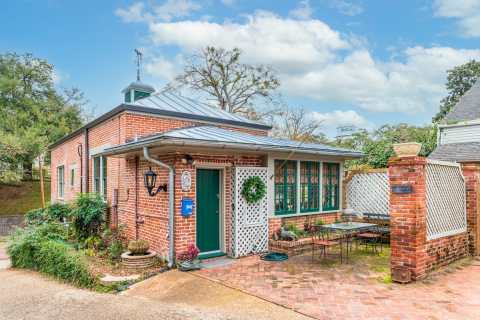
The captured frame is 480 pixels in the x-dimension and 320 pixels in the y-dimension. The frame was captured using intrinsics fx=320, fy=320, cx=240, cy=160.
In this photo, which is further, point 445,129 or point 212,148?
point 445,129

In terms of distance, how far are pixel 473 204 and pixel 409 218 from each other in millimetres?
3086

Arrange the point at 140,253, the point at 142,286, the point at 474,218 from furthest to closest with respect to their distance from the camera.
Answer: the point at 474,218
the point at 140,253
the point at 142,286

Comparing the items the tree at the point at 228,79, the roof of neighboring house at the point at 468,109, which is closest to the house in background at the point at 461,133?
the roof of neighboring house at the point at 468,109

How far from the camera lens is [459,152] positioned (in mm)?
14406

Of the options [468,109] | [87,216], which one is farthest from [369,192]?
[468,109]

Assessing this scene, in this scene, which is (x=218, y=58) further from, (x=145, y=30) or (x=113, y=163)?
(x=113, y=163)

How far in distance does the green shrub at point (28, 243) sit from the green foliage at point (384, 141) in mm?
10592

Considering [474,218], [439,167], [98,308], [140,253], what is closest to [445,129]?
[474,218]

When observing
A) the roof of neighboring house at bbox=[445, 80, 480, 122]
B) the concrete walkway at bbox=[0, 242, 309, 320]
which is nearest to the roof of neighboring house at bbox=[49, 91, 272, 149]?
the concrete walkway at bbox=[0, 242, 309, 320]

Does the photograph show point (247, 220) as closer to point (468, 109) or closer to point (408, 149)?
point (408, 149)

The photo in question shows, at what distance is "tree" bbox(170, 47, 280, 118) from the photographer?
22.8 meters

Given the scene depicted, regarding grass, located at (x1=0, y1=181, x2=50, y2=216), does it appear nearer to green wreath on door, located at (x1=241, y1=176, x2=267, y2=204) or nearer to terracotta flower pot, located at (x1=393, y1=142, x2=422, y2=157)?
green wreath on door, located at (x1=241, y1=176, x2=267, y2=204)

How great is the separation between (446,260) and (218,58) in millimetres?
19623

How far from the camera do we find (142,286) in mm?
5520
